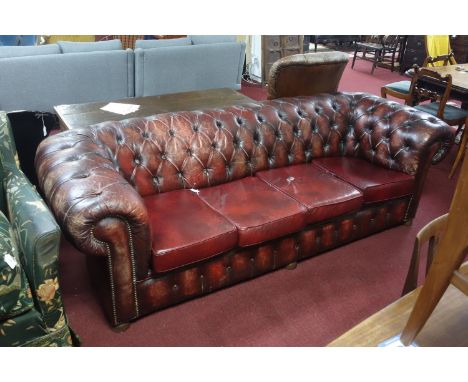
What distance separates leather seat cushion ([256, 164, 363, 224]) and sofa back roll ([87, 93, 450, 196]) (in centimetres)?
13

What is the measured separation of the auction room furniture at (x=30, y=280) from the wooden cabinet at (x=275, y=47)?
507 centimetres

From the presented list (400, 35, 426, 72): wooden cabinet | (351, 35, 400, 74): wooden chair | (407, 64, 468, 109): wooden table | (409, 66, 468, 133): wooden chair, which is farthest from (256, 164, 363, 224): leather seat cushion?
(400, 35, 426, 72): wooden cabinet

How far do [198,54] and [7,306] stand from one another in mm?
3798

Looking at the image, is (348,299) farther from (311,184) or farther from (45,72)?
(45,72)

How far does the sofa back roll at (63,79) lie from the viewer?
144 inches

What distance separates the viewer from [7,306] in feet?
4.75

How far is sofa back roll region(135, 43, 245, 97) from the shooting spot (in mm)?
4340

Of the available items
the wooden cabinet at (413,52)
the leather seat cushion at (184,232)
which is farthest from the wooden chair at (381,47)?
the leather seat cushion at (184,232)

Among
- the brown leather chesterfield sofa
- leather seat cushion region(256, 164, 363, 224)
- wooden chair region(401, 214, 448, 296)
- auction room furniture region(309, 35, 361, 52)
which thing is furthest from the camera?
auction room furniture region(309, 35, 361, 52)

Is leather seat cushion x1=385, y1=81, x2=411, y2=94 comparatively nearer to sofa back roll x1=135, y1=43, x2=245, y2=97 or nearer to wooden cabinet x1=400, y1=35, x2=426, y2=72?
sofa back roll x1=135, y1=43, x2=245, y2=97

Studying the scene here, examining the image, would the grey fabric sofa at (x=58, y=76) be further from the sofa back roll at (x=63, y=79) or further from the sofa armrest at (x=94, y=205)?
the sofa armrest at (x=94, y=205)

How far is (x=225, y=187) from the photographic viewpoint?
242 centimetres

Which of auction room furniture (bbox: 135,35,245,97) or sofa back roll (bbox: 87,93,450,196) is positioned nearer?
sofa back roll (bbox: 87,93,450,196)
